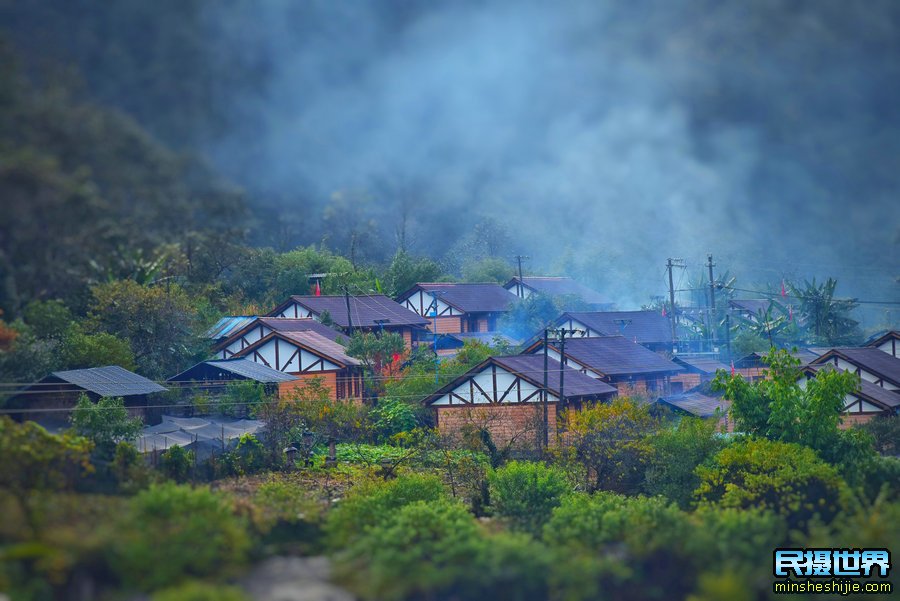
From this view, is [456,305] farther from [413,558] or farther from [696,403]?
[413,558]

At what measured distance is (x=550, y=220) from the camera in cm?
4253

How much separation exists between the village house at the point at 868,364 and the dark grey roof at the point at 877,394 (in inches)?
8.5

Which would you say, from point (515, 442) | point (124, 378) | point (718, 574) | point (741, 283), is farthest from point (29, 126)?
point (741, 283)

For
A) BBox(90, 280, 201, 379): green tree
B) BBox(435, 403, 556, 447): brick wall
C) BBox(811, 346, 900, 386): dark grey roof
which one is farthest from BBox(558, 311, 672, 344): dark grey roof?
BBox(90, 280, 201, 379): green tree

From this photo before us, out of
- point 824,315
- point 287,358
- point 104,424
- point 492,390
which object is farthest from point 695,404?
point 104,424

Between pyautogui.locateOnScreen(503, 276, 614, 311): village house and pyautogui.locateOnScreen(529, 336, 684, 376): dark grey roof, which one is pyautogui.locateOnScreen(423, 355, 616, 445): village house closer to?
pyautogui.locateOnScreen(529, 336, 684, 376): dark grey roof

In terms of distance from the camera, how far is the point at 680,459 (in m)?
16.4

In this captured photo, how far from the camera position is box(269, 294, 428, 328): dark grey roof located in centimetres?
3072

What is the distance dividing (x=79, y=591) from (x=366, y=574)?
6.69ft

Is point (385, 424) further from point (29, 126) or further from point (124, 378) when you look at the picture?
point (29, 126)

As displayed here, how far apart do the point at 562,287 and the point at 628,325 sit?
30.6 ft

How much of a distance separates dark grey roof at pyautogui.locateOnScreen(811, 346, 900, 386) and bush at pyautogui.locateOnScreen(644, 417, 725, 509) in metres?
7.80

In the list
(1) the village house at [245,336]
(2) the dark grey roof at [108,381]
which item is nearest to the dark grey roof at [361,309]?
(1) the village house at [245,336]

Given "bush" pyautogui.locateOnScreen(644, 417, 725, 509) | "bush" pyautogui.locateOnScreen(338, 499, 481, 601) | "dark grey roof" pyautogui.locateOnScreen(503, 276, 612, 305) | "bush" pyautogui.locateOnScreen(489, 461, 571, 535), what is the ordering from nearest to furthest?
"bush" pyautogui.locateOnScreen(338, 499, 481, 601)
"bush" pyautogui.locateOnScreen(489, 461, 571, 535)
"bush" pyautogui.locateOnScreen(644, 417, 725, 509)
"dark grey roof" pyautogui.locateOnScreen(503, 276, 612, 305)
